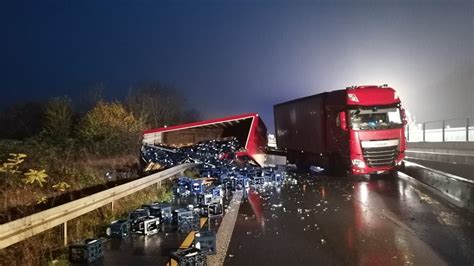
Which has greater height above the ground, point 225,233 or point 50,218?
point 50,218

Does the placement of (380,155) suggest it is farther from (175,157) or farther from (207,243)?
(207,243)

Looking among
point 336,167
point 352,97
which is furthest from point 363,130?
point 336,167

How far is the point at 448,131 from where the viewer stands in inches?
1140

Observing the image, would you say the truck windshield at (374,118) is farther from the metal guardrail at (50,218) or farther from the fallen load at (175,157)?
the metal guardrail at (50,218)

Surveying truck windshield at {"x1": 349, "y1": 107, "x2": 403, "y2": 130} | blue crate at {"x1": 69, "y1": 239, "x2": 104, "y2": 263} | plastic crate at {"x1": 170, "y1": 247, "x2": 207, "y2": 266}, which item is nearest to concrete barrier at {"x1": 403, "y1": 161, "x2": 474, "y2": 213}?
truck windshield at {"x1": 349, "y1": 107, "x2": 403, "y2": 130}

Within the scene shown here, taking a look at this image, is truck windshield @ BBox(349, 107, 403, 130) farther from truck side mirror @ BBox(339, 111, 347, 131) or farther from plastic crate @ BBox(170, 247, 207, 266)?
plastic crate @ BBox(170, 247, 207, 266)

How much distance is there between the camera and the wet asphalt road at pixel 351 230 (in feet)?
21.9

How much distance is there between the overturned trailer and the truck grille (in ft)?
22.7

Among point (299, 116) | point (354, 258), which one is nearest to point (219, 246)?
point (354, 258)

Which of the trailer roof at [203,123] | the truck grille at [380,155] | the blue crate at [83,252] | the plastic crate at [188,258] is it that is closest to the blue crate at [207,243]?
the plastic crate at [188,258]

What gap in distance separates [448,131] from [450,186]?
17.9 metres

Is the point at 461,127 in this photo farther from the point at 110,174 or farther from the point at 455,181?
the point at 110,174

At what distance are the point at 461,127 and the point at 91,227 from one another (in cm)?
2417

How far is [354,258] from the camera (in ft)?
21.7
